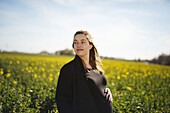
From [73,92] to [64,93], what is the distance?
10 cm

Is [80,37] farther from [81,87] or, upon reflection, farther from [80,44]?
[81,87]

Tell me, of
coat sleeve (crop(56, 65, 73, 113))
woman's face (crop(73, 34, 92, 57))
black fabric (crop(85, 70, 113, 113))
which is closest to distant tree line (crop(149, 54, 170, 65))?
black fabric (crop(85, 70, 113, 113))

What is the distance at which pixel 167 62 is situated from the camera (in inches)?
1410

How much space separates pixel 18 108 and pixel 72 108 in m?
2.03

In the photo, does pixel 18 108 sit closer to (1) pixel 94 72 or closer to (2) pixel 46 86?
(2) pixel 46 86

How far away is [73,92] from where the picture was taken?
4.93ft

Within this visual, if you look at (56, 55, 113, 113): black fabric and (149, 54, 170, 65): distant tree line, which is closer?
(56, 55, 113, 113): black fabric

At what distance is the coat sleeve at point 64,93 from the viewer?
1.41 m

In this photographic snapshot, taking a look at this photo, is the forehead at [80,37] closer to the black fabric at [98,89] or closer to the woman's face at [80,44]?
the woman's face at [80,44]

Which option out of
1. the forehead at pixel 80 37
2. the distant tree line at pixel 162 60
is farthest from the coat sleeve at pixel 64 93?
the distant tree line at pixel 162 60

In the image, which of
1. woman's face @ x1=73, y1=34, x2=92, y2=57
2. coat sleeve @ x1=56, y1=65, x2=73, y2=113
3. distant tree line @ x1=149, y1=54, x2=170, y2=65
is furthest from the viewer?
distant tree line @ x1=149, y1=54, x2=170, y2=65

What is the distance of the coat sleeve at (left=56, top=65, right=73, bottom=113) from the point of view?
4.62 feet

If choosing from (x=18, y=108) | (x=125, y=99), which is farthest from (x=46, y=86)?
(x=125, y=99)

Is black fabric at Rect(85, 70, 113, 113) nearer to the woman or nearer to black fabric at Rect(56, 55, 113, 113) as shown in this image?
the woman
